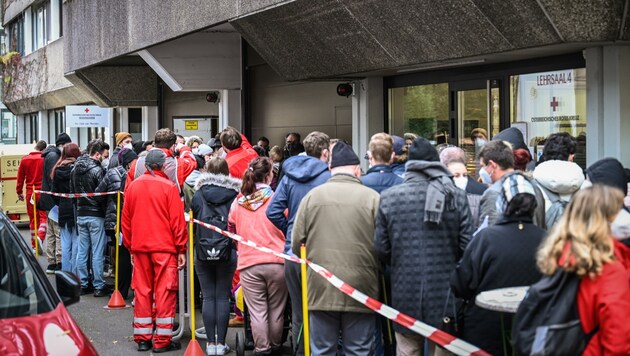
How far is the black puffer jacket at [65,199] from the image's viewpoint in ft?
44.8

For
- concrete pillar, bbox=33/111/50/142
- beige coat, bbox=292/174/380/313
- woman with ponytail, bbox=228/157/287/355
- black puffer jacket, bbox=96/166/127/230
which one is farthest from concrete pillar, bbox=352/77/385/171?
concrete pillar, bbox=33/111/50/142

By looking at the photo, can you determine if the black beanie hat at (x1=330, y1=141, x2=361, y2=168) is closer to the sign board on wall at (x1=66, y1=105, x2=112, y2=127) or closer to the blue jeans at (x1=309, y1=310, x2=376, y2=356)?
the blue jeans at (x1=309, y1=310, x2=376, y2=356)

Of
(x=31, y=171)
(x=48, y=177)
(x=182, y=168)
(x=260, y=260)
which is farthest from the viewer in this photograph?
(x=31, y=171)

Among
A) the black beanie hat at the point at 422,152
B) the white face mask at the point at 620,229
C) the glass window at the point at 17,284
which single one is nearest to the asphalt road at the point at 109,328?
the black beanie hat at the point at 422,152

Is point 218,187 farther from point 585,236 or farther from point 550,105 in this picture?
point 585,236

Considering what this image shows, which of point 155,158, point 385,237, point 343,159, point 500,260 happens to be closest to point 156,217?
point 155,158

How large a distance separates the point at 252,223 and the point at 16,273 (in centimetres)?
304

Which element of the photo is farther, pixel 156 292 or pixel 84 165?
pixel 84 165

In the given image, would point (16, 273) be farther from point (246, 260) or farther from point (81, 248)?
point (81, 248)

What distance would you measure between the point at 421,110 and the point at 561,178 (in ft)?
28.5

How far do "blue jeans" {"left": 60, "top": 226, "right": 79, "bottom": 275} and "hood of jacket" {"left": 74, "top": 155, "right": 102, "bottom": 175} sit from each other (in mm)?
979

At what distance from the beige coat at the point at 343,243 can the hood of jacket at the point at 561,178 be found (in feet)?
3.94

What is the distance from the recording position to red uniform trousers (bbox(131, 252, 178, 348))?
9594 mm

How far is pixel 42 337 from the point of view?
529 cm
